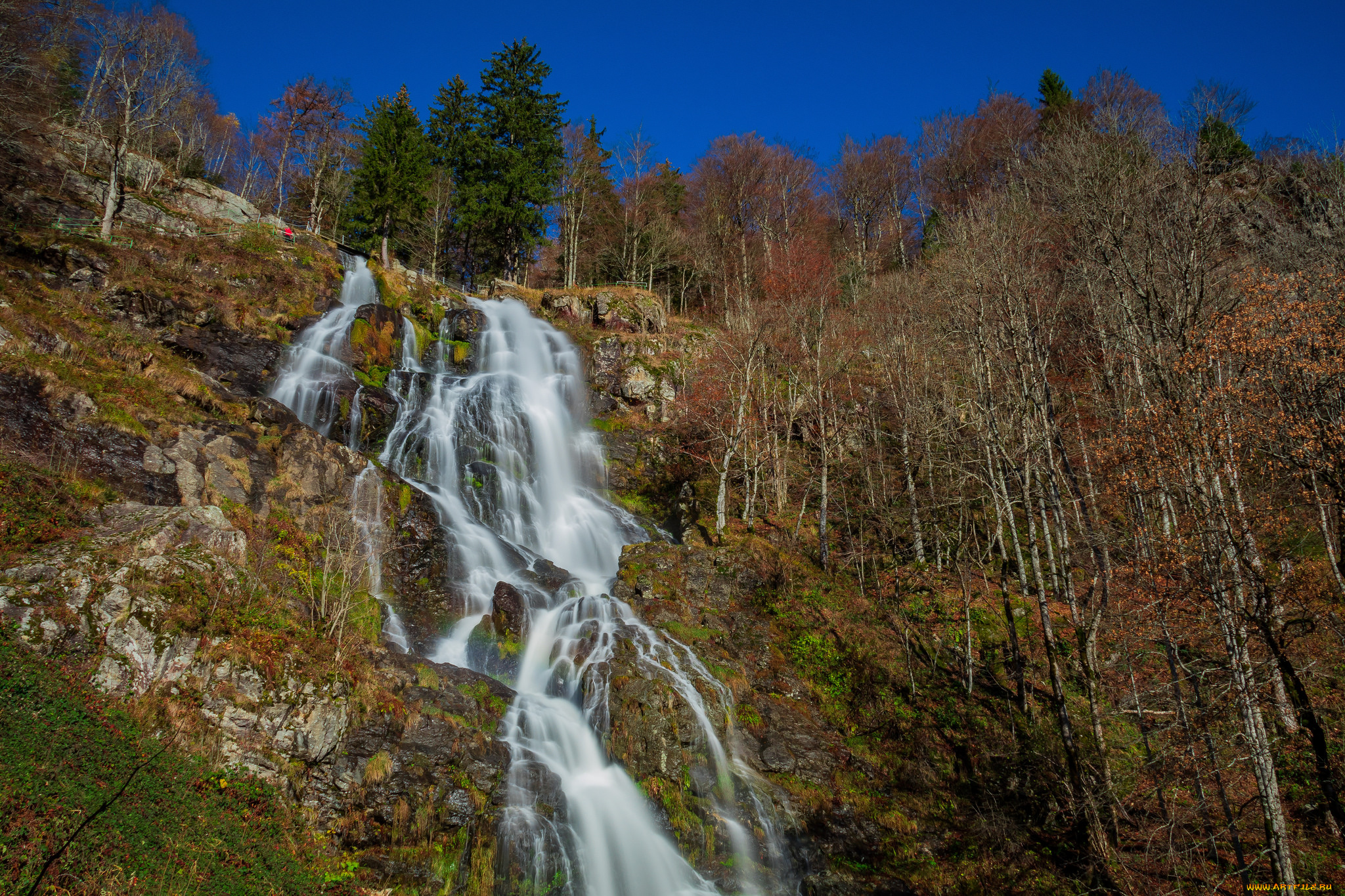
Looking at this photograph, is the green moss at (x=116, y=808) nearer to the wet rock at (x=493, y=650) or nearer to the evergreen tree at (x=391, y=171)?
the wet rock at (x=493, y=650)

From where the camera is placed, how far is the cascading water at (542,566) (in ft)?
33.0

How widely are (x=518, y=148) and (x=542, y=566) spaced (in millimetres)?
A: 27891

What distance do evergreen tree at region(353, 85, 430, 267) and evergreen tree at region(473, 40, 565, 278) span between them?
12.3 ft

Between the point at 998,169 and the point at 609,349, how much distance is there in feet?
92.0

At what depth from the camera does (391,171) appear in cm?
2948

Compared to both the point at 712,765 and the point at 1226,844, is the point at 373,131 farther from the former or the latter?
the point at 1226,844

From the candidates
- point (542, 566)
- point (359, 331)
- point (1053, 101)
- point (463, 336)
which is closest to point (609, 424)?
point (463, 336)

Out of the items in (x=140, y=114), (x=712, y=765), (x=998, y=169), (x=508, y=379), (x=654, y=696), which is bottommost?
(x=712, y=765)

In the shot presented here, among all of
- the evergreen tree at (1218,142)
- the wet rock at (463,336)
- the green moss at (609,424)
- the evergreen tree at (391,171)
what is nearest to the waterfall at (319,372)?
the wet rock at (463,336)

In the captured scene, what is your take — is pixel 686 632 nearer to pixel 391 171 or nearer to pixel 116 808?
pixel 116 808

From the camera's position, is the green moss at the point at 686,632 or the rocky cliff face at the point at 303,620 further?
the green moss at the point at 686,632

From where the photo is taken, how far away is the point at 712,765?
38.5 ft

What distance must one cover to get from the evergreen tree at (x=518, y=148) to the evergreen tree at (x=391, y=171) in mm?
3757

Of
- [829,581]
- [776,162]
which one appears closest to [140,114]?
[776,162]
